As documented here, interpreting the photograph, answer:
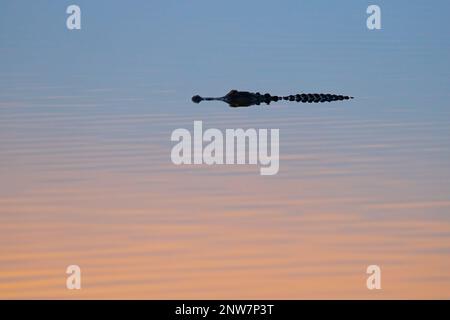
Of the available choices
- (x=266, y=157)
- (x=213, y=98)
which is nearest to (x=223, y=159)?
(x=266, y=157)

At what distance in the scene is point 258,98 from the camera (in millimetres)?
29531

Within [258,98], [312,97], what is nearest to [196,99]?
[258,98]

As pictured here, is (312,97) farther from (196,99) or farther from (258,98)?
(196,99)

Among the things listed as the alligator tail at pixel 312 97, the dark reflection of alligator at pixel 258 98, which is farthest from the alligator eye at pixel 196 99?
the alligator tail at pixel 312 97

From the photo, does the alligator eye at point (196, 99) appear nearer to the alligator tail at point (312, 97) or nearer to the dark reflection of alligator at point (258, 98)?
the dark reflection of alligator at point (258, 98)

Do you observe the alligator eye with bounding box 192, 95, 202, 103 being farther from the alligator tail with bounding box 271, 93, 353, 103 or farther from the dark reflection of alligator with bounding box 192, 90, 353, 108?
the alligator tail with bounding box 271, 93, 353, 103

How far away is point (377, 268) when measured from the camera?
21219 mm
